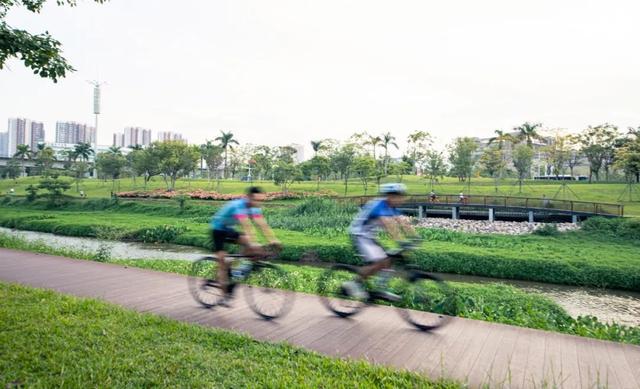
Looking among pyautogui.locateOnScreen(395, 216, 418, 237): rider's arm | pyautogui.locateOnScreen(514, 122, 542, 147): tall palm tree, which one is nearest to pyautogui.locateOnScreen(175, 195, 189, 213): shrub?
pyautogui.locateOnScreen(395, 216, 418, 237): rider's arm

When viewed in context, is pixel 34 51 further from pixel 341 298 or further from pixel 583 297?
pixel 583 297

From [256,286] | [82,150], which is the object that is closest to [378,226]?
[256,286]

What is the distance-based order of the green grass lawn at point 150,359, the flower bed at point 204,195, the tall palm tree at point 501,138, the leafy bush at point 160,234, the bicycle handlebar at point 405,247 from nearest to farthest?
the green grass lawn at point 150,359 < the bicycle handlebar at point 405,247 < the leafy bush at point 160,234 < the flower bed at point 204,195 < the tall palm tree at point 501,138

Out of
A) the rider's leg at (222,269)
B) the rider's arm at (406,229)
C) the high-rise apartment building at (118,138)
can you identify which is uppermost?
the high-rise apartment building at (118,138)

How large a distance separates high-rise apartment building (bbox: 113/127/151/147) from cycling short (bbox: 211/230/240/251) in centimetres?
18479

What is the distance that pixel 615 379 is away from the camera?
4.71m

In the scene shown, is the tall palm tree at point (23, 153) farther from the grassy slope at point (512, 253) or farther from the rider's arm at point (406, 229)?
the rider's arm at point (406, 229)

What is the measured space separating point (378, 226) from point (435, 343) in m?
1.80

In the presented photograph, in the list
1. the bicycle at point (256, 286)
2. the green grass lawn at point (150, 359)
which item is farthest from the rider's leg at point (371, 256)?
the green grass lawn at point (150, 359)

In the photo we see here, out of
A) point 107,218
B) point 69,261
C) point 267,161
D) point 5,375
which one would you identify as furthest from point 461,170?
point 5,375

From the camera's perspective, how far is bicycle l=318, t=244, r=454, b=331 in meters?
5.97

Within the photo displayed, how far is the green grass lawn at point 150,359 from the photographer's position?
4371 millimetres

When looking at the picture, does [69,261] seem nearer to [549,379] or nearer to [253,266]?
[253,266]

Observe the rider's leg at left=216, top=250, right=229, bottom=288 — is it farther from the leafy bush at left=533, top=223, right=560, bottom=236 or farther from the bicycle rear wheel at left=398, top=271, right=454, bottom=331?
the leafy bush at left=533, top=223, right=560, bottom=236
